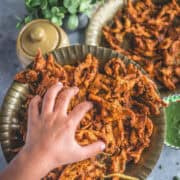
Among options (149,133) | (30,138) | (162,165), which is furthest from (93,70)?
(162,165)

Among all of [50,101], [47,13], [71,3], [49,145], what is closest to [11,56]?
[47,13]

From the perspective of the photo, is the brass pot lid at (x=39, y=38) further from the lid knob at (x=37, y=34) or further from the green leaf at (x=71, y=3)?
the green leaf at (x=71, y=3)

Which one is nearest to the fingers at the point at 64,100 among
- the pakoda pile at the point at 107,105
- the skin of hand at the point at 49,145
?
the skin of hand at the point at 49,145

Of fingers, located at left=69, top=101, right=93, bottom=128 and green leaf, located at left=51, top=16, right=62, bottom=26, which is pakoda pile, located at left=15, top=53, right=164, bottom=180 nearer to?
fingers, located at left=69, top=101, right=93, bottom=128

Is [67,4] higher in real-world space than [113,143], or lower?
higher

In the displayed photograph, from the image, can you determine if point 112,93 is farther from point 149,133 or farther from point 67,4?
point 67,4
